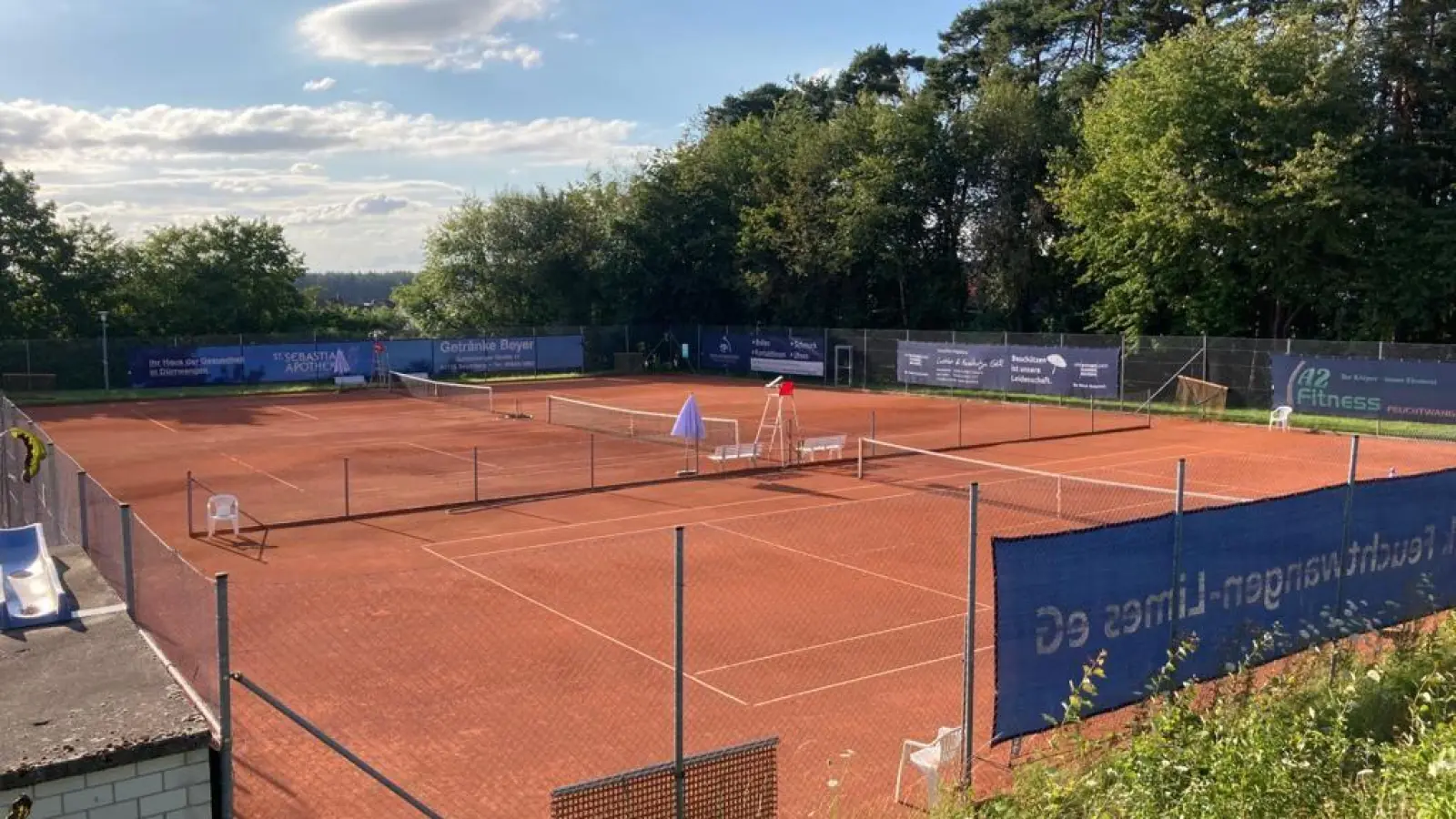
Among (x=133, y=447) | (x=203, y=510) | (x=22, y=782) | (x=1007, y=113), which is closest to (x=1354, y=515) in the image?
(x=22, y=782)

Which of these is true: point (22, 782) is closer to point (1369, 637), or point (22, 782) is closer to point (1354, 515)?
point (1354, 515)

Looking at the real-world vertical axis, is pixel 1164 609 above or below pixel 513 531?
above

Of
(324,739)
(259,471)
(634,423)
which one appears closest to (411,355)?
(634,423)

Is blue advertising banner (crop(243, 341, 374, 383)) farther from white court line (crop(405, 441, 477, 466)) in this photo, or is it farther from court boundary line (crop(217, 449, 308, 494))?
white court line (crop(405, 441, 477, 466))

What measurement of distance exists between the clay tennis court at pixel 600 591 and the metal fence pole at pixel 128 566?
186 cm

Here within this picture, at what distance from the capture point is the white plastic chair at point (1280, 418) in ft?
115

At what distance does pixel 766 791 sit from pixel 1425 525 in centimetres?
821

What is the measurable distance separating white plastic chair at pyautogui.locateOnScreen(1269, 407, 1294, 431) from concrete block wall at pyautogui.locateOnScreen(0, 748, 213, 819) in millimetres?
34888

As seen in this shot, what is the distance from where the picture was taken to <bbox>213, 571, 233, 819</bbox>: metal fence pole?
6.41 metres

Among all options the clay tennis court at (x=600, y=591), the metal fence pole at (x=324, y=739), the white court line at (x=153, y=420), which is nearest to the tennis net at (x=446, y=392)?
the white court line at (x=153, y=420)

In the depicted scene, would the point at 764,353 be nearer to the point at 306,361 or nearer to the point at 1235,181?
the point at 306,361

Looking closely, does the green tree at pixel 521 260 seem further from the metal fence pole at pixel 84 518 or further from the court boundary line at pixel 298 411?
the metal fence pole at pixel 84 518

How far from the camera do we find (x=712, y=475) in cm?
2627

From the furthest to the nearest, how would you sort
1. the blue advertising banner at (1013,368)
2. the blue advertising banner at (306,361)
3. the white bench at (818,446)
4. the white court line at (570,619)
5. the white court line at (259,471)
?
the blue advertising banner at (306,361)
the blue advertising banner at (1013,368)
the white bench at (818,446)
the white court line at (259,471)
the white court line at (570,619)
